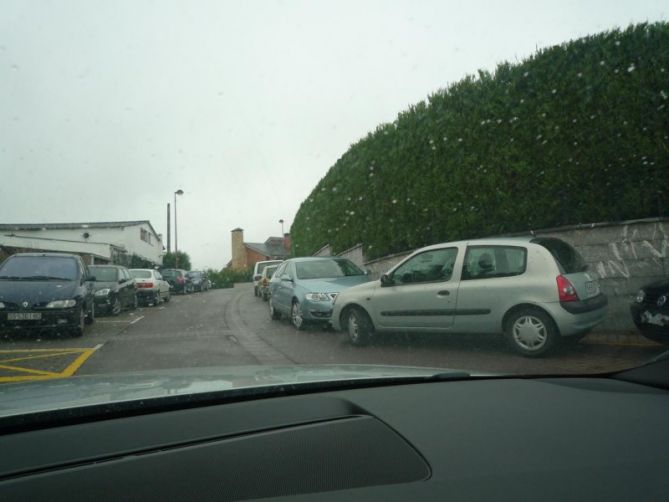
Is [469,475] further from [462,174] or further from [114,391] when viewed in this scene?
[462,174]

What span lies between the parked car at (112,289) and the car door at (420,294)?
10.2 m

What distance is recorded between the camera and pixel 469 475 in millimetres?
1553

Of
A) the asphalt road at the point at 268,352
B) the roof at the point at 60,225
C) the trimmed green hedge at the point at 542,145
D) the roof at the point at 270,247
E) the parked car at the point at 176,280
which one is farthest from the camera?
the roof at the point at 270,247

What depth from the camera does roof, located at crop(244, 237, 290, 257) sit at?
233 feet

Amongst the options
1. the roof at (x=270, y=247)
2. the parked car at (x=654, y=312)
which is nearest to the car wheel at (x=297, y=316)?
the parked car at (x=654, y=312)

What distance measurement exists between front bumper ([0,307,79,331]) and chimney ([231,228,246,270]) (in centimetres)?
6234

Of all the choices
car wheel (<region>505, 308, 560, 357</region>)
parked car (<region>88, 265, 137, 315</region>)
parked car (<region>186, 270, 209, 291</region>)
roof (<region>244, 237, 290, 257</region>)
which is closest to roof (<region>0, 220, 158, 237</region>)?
parked car (<region>186, 270, 209, 291</region>)

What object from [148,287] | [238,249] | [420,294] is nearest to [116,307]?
[148,287]

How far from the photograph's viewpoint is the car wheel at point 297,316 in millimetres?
10227

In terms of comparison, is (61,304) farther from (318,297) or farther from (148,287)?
(148,287)

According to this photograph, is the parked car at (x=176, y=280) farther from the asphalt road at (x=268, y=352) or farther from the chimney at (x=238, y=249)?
the chimney at (x=238, y=249)

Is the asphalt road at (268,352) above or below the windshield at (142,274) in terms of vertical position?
Answer: below

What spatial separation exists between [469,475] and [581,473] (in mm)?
354

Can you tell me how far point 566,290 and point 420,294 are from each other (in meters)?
2.00
